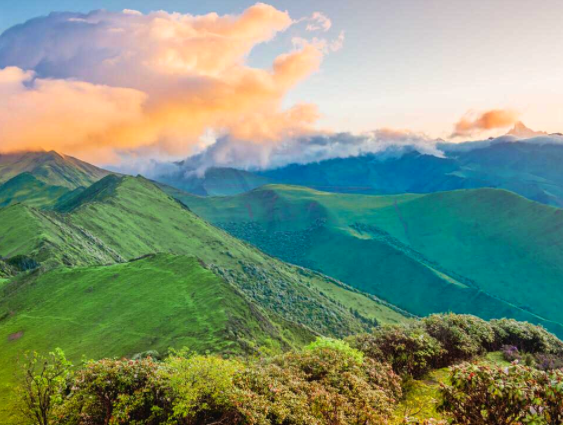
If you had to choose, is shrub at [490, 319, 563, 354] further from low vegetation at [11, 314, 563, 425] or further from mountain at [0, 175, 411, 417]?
mountain at [0, 175, 411, 417]

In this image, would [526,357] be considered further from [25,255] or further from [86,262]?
[25,255]

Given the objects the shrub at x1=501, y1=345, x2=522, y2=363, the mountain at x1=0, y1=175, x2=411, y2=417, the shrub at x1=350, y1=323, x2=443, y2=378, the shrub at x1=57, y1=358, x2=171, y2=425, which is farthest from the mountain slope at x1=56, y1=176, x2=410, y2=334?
the shrub at x1=57, y1=358, x2=171, y2=425

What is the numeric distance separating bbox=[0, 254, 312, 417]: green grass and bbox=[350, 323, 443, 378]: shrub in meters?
24.3

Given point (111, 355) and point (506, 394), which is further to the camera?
point (111, 355)

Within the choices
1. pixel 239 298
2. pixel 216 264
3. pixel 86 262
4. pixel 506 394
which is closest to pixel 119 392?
pixel 506 394

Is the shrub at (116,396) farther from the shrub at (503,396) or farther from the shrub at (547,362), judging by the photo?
the shrub at (547,362)

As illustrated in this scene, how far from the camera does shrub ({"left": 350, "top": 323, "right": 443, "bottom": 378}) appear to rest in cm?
3095

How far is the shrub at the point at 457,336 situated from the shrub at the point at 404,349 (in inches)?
76.7

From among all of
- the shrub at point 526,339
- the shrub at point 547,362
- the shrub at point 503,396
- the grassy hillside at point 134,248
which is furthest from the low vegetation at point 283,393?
the grassy hillside at point 134,248

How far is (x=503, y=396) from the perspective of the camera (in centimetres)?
1329

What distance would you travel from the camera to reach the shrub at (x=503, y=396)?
12.9m

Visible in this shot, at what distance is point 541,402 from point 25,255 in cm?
10561

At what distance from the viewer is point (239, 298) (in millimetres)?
67438

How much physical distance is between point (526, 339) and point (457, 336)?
1232cm
